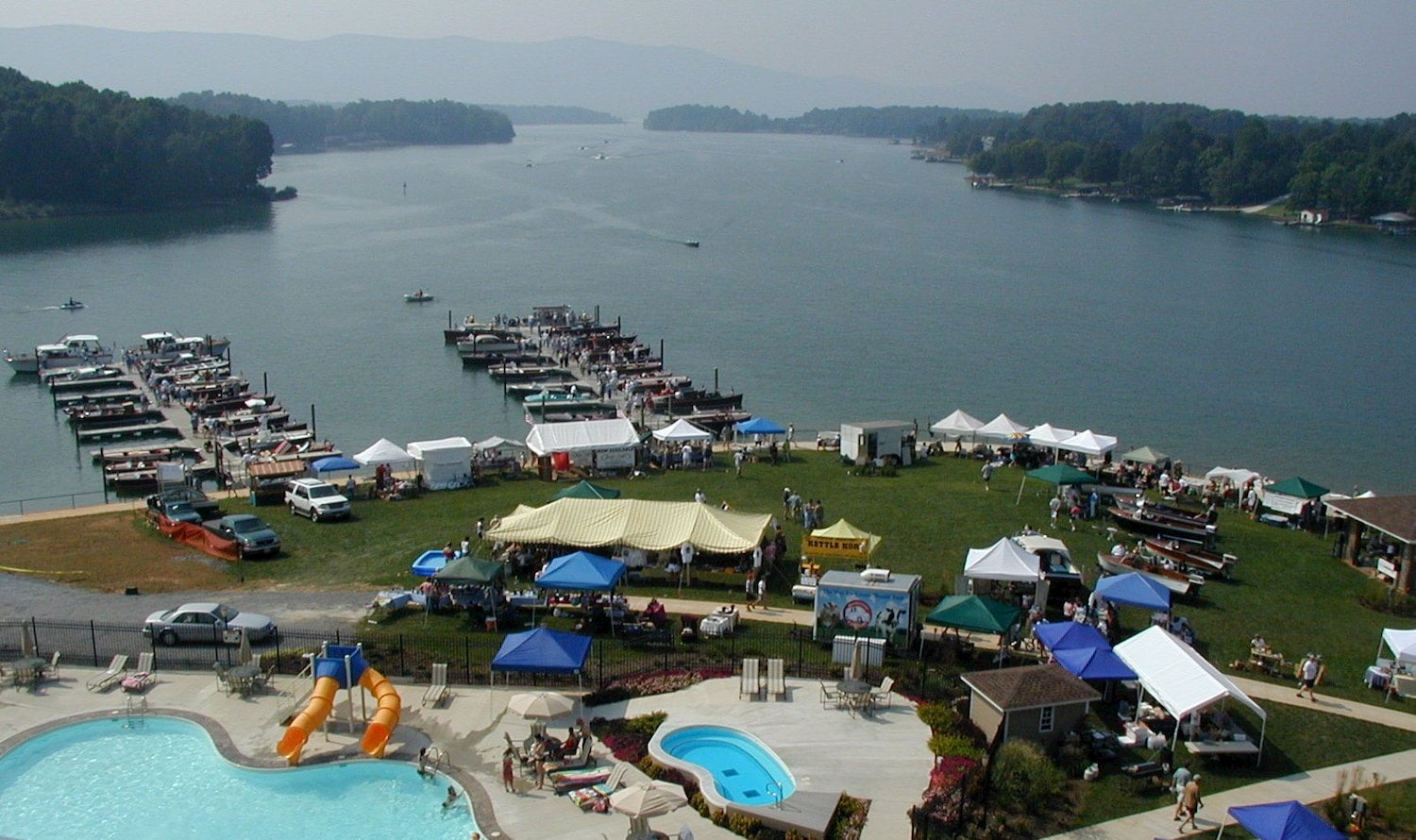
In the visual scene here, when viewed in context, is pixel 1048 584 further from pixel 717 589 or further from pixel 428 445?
pixel 428 445

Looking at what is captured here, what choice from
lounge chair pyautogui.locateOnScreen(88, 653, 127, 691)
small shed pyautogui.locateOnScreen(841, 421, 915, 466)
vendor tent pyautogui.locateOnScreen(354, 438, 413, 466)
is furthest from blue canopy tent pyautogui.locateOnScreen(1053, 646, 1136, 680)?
vendor tent pyautogui.locateOnScreen(354, 438, 413, 466)

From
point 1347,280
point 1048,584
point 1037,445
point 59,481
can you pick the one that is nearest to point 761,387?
point 1037,445

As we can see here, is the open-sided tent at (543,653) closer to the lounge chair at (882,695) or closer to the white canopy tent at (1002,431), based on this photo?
the lounge chair at (882,695)

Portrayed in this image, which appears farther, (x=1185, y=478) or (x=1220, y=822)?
(x=1185, y=478)

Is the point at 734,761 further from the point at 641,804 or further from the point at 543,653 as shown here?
the point at 543,653

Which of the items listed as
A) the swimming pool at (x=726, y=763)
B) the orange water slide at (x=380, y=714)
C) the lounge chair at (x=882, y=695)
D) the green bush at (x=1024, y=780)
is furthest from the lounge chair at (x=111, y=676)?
the green bush at (x=1024, y=780)

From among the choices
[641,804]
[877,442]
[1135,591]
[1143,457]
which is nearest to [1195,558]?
[1135,591]
